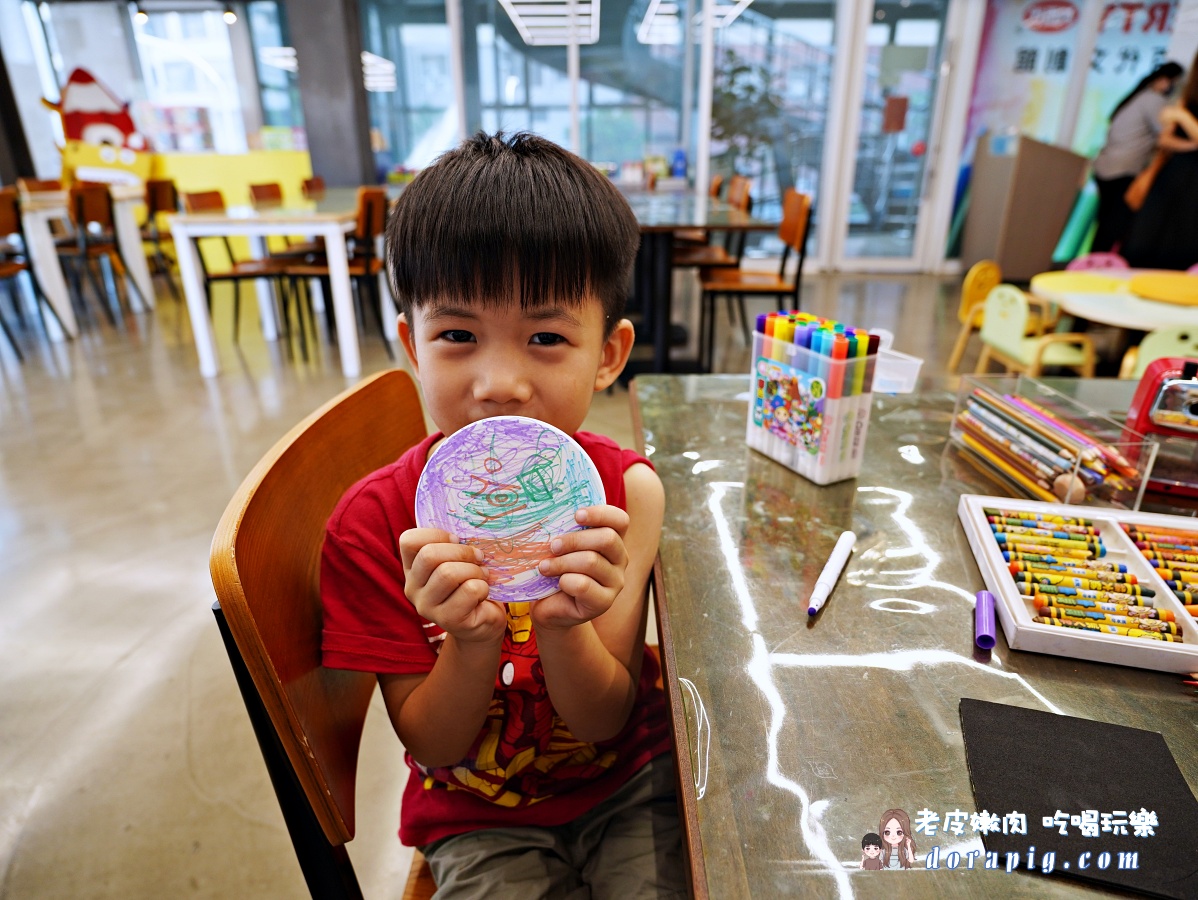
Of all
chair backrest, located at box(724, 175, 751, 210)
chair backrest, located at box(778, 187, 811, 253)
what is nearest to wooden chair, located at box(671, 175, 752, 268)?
chair backrest, located at box(724, 175, 751, 210)

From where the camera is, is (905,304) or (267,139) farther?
(267,139)

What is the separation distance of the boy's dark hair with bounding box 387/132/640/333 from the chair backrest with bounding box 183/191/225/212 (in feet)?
15.3

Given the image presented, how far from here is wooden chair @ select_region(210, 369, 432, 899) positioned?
0.59 metres

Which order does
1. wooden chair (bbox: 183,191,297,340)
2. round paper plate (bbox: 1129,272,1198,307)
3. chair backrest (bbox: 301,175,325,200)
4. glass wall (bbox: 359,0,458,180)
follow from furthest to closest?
glass wall (bbox: 359,0,458,180) → chair backrest (bbox: 301,175,325,200) → wooden chair (bbox: 183,191,297,340) → round paper plate (bbox: 1129,272,1198,307)

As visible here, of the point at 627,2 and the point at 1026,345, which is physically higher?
the point at 627,2

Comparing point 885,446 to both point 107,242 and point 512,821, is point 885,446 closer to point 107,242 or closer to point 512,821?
point 512,821

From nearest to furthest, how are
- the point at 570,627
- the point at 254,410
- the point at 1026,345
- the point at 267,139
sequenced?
the point at 570,627
the point at 1026,345
the point at 254,410
the point at 267,139

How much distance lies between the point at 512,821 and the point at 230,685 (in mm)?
1400

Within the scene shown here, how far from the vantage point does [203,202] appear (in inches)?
188

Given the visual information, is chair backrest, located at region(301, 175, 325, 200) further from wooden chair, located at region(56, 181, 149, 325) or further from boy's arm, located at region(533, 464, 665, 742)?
boy's arm, located at region(533, 464, 665, 742)

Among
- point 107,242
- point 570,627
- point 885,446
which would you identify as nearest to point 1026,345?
point 885,446

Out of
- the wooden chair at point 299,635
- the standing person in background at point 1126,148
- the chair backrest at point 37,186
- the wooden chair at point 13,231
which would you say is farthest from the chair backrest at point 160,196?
the standing person in background at point 1126,148

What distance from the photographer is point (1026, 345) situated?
3031 millimetres

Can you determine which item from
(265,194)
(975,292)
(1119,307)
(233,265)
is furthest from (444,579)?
(265,194)
